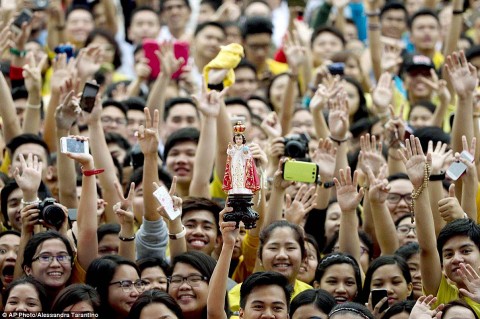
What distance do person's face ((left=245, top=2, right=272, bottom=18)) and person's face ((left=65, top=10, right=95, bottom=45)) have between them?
5.30 feet

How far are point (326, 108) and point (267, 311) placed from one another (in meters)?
4.22

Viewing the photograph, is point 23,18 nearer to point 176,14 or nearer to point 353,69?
point 176,14

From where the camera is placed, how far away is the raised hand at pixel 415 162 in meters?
8.10

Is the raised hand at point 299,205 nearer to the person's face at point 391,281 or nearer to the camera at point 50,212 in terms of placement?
the person's face at point 391,281

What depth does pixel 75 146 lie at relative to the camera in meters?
8.15

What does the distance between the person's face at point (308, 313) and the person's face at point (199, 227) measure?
1.06 meters

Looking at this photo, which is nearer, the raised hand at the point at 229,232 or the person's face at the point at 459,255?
the raised hand at the point at 229,232

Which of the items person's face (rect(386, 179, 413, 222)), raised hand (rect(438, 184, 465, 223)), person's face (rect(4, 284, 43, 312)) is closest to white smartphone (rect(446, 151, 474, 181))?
raised hand (rect(438, 184, 465, 223))

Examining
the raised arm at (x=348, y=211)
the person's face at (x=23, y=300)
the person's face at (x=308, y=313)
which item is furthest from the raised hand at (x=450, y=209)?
the person's face at (x=23, y=300)

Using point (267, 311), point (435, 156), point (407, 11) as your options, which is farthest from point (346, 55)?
point (267, 311)

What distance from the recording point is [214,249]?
871 centimetres

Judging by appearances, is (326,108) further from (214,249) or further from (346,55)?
(214,249)

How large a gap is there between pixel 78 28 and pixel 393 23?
318cm

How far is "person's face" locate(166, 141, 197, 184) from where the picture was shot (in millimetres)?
9609
